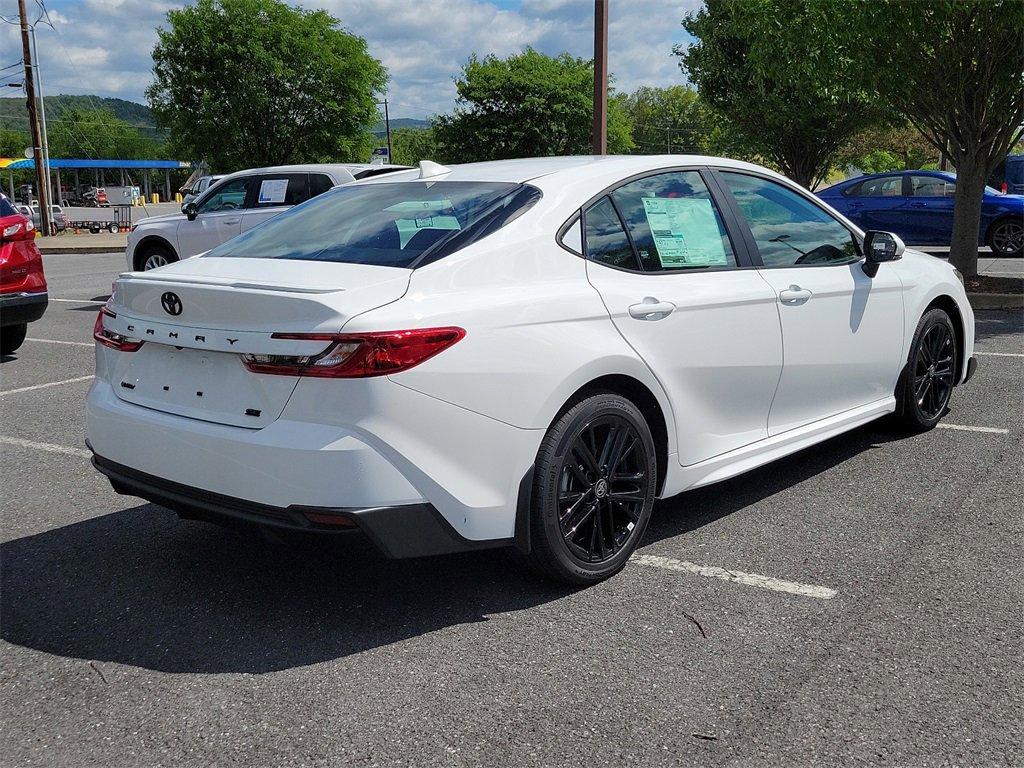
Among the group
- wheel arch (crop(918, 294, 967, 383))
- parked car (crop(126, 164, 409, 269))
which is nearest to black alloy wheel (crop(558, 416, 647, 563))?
wheel arch (crop(918, 294, 967, 383))

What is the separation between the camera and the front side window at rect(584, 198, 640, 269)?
12.6ft

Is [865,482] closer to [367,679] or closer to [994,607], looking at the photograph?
[994,607]

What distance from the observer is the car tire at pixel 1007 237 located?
17.0 m

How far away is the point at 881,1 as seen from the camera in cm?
1109

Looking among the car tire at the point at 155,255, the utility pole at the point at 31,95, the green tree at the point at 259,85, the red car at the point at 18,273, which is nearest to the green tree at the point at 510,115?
the green tree at the point at 259,85

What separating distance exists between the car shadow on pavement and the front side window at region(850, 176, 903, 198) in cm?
1471

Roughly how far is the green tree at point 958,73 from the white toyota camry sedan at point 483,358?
298 inches

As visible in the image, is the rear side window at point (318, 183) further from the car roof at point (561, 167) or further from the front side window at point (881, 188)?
the front side window at point (881, 188)

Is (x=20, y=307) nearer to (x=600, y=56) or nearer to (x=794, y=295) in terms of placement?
(x=794, y=295)

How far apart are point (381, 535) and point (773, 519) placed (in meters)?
2.04

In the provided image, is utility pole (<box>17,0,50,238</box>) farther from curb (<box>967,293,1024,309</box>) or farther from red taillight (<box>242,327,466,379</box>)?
red taillight (<box>242,327,466,379</box>)

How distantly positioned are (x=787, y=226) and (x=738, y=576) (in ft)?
5.89

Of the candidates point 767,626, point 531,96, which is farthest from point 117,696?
point 531,96

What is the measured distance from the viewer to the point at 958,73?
12078 millimetres
